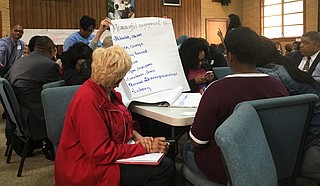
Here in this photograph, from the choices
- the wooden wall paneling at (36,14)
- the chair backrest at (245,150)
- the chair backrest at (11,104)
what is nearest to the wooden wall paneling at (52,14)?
the wooden wall paneling at (36,14)

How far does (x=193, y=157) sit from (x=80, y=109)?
0.63 m

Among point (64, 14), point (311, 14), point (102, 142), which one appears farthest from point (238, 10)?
point (102, 142)

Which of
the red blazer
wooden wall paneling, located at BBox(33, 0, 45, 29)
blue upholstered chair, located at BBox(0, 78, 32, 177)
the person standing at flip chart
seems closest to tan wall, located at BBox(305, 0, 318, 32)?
wooden wall paneling, located at BBox(33, 0, 45, 29)

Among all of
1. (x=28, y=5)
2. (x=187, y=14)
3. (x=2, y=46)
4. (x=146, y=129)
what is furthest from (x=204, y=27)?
(x=146, y=129)

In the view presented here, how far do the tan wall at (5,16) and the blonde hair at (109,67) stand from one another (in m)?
8.48

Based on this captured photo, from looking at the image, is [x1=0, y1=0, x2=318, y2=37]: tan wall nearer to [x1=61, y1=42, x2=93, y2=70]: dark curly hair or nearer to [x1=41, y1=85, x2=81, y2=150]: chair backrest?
[x1=61, y1=42, x2=93, y2=70]: dark curly hair

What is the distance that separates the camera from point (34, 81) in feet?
11.0

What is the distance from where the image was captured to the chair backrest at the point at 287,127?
148 cm

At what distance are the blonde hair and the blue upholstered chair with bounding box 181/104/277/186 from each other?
2.44 feet

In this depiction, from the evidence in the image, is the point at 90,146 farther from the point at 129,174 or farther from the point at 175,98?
the point at 175,98

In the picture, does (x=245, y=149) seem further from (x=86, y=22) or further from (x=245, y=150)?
(x=86, y=22)

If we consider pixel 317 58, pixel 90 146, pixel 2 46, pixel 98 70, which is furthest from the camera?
pixel 2 46

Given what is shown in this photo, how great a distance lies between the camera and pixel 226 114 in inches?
61.4

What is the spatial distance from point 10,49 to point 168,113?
4864mm
